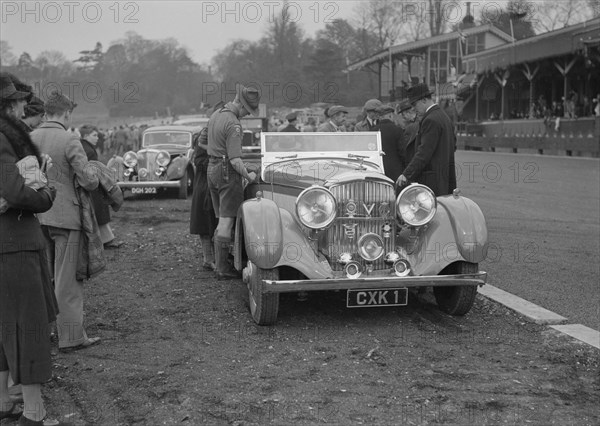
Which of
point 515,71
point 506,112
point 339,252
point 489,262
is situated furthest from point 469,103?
point 339,252

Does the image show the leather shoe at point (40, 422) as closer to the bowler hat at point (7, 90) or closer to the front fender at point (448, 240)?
the bowler hat at point (7, 90)

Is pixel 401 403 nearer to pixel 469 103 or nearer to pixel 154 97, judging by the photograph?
pixel 469 103

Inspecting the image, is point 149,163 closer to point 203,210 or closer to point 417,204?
point 203,210

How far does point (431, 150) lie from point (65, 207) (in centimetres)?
339

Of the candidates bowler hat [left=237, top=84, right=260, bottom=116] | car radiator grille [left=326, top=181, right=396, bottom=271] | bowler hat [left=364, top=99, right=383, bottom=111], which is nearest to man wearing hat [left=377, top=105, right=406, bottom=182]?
bowler hat [left=364, top=99, right=383, bottom=111]

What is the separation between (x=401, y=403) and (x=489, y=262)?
14.6 feet

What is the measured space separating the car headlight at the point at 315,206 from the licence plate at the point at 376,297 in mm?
624

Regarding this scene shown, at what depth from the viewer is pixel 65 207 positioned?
16.7 feet

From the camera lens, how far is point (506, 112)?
3947cm

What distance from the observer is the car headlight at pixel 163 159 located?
1608 cm

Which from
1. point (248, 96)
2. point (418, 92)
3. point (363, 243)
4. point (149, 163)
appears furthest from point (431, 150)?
point (149, 163)

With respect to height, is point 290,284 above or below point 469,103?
below

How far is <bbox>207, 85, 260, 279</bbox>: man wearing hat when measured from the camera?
23.6ft

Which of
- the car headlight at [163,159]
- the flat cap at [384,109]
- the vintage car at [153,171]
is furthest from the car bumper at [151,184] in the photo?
the flat cap at [384,109]
